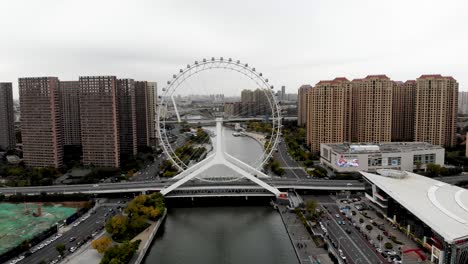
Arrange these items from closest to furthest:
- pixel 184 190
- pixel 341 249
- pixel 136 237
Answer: pixel 341 249
pixel 136 237
pixel 184 190

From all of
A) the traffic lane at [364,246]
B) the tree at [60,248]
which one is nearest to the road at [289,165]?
the traffic lane at [364,246]

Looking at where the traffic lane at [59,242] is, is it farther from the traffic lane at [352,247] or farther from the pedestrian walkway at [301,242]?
the traffic lane at [352,247]

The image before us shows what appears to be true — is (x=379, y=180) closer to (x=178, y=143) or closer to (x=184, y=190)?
(x=184, y=190)

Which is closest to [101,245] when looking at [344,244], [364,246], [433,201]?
[344,244]

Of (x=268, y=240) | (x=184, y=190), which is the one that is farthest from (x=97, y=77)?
(x=268, y=240)

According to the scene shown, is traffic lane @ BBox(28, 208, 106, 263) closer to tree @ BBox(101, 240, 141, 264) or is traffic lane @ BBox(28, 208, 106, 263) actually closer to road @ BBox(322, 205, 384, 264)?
tree @ BBox(101, 240, 141, 264)

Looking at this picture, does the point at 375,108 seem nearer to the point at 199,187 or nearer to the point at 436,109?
the point at 436,109
